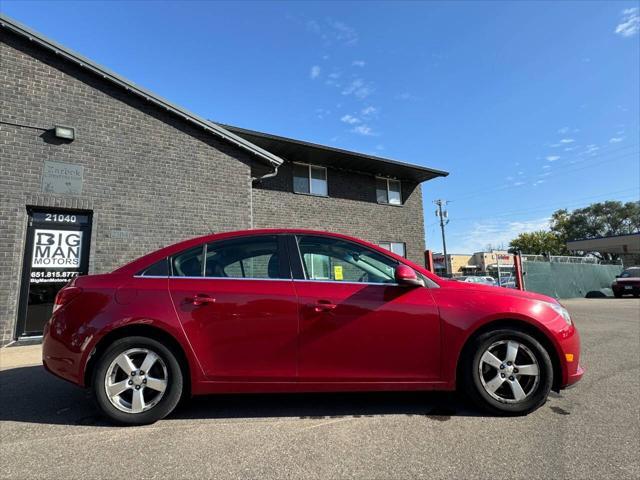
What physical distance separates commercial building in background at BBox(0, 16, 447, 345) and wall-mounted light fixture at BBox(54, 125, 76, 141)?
0.05ft

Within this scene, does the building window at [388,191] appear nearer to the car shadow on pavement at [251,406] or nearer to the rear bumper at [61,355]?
the car shadow on pavement at [251,406]

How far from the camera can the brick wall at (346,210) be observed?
12531 millimetres

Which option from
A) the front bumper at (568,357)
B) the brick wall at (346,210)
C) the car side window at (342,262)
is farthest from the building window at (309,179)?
the front bumper at (568,357)

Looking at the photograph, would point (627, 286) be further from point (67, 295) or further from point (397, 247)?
point (67, 295)

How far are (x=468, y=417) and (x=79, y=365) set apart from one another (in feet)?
→ 10.4

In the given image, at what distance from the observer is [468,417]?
327 cm

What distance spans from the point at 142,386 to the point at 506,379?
2.96 m

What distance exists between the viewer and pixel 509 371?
3.30 meters

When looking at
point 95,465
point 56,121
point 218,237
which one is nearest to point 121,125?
point 56,121

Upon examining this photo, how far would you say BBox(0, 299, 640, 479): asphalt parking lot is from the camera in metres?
2.46

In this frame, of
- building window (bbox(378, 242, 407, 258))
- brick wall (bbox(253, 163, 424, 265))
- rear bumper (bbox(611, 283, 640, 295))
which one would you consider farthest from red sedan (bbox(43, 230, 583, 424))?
rear bumper (bbox(611, 283, 640, 295))

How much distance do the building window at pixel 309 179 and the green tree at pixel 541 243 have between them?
59217 millimetres

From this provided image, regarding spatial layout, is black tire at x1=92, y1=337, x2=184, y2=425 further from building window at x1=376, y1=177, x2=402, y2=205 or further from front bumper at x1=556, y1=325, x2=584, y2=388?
building window at x1=376, y1=177, x2=402, y2=205

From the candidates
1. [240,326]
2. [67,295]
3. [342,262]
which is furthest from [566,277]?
[67,295]
